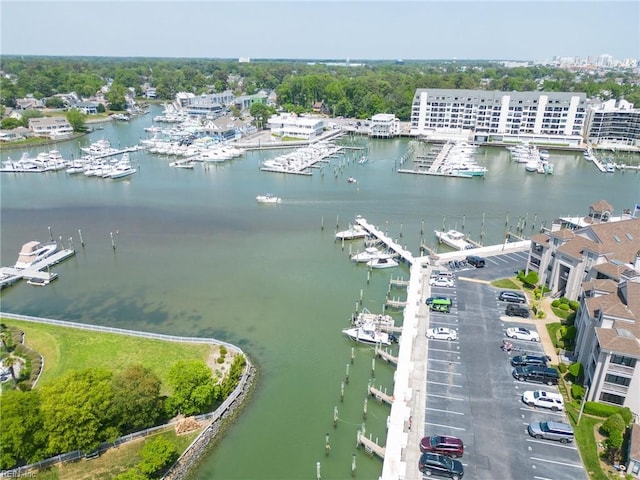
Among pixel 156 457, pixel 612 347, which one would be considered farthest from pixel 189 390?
pixel 612 347

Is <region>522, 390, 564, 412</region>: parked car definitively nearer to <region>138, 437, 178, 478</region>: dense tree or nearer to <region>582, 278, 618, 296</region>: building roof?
<region>582, 278, 618, 296</region>: building roof

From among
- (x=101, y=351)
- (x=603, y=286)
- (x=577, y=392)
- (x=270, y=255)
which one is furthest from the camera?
(x=270, y=255)

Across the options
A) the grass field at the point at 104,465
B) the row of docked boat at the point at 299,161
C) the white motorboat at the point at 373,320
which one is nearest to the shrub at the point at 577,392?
the white motorboat at the point at 373,320

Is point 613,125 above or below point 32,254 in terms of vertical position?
above

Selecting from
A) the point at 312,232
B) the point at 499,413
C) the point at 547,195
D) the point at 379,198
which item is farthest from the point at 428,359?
the point at 547,195

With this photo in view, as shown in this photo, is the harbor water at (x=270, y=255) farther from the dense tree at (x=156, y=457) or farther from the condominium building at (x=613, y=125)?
the condominium building at (x=613, y=125)

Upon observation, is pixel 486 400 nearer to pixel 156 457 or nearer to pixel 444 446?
pixel 444 446

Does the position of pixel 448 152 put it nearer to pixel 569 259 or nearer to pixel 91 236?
pixel 569 259

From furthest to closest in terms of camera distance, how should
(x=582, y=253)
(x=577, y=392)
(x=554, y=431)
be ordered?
(x=582, y=253), (x=577, y=392), (x=554, y=431)
